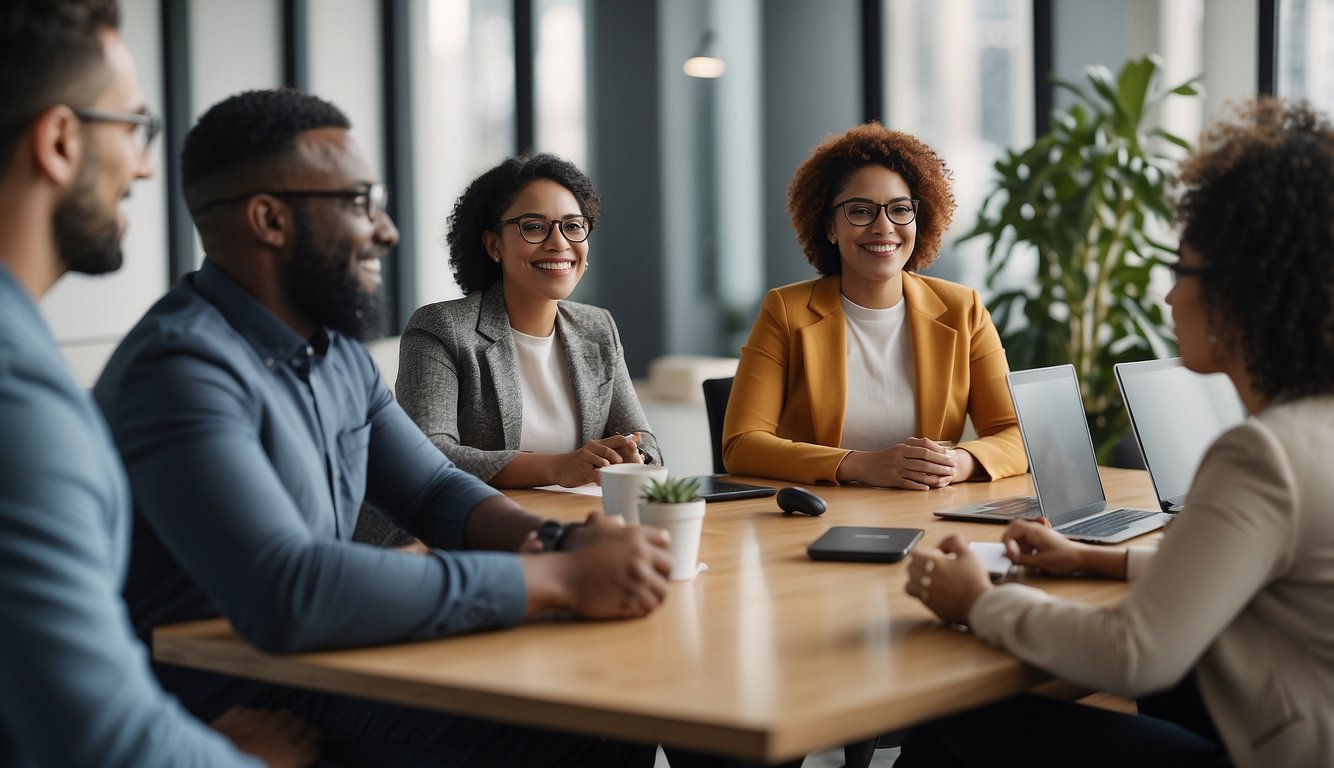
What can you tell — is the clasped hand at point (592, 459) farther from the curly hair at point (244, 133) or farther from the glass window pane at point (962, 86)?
the glass window pane at point (962, 86)

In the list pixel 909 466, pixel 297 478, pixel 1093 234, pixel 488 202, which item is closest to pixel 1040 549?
pixel 909 466

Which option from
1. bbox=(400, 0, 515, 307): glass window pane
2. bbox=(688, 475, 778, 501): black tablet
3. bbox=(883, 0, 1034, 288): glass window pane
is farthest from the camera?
bbox=(400, 0, 515, 307): glass window pane

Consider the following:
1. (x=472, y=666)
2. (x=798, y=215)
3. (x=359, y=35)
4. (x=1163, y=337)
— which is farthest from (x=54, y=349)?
(x=359, y=35)

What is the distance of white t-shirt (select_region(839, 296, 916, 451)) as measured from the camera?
2746 millimetres

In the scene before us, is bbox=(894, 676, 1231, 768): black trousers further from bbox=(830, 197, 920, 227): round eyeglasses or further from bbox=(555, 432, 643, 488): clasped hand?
bbox=(830, 197, 920, 227): round eyeglasses

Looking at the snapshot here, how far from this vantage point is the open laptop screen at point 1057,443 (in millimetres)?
1955

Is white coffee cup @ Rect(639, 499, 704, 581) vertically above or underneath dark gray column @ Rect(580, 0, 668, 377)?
underneath

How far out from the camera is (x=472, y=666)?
1.23 m

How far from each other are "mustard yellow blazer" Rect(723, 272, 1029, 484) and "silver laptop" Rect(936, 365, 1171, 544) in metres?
0.47

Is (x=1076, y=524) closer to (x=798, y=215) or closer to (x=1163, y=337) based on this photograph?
(x=798, y=215)

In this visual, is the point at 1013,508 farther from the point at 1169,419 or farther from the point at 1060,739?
the point at 1060,739

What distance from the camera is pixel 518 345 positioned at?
2809 mm

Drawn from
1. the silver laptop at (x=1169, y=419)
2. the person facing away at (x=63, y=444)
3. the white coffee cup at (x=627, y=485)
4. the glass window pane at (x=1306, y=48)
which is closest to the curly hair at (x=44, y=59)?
the person facing away at (x=63, y=444)

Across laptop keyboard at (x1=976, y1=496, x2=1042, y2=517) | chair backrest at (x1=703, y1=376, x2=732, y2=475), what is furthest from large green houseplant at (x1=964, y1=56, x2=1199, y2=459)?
laptop keyboard at (x1=976, y1=496, x2=1042, y2=517)
